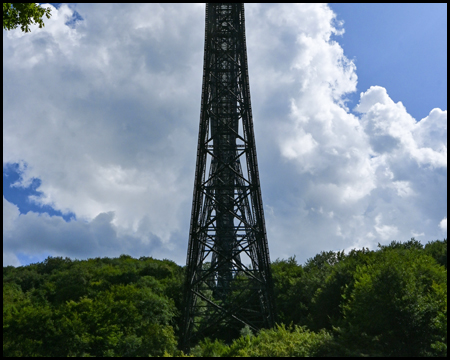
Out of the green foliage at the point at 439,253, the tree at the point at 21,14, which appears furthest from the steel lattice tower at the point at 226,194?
the green foliage at the point at 439,253

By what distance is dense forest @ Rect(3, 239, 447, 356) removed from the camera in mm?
10805

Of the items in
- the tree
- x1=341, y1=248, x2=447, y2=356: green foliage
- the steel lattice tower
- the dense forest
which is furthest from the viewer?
the steel lattice tower

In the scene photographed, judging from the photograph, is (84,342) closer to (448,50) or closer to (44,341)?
(44,341)

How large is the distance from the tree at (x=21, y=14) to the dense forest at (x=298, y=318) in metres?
10.6

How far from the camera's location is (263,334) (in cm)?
1187

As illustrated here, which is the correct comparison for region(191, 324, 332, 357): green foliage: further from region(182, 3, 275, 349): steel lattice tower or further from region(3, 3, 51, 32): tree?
region(3, 3, 51, 32): tree

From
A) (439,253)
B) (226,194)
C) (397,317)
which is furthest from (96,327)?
(439,253)

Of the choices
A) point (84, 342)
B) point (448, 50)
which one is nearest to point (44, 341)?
point (84, 342)

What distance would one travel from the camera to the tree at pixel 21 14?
6.38 meters

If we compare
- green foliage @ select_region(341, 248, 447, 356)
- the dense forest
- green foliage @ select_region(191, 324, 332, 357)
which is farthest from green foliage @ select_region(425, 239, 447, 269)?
green foliage @ select_region(191, 324, 332, 357)

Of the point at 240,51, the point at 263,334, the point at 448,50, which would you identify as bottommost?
the point at 263,334

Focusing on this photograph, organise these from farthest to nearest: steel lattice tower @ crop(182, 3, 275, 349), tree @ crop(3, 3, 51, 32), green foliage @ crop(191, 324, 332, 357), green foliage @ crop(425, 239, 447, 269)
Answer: green foliage @ crop(425, 239, 447, 269)
steel lattice tower @ crop(182, 3, 275, 349)
green foliage @ crop(191, 324, 332, 357)
tree @ crop(3, 3, 51, 32)

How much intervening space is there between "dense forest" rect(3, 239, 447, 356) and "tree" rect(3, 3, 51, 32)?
10.6m

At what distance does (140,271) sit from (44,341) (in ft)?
47.3
